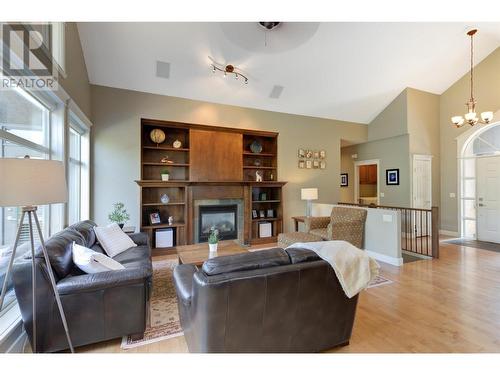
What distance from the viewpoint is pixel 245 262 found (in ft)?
5.13

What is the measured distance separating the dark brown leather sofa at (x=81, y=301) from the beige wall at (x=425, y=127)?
688 cm

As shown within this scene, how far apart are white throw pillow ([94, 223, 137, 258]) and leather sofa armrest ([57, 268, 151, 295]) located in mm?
1157

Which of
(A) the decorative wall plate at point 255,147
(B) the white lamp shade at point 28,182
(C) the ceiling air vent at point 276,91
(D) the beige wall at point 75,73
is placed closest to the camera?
(B) the white lamp shade at point 28,182

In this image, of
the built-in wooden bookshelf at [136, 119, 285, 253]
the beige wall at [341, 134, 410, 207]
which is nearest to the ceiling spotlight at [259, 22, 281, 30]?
the built-in wooden bookshelf at [136, 119, 285, 253]

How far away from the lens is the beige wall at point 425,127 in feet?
20.2

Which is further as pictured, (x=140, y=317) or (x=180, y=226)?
(x=180, y=226)

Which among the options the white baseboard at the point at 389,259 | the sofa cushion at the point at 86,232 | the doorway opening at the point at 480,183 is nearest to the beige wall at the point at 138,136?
the sofa cushion at the point at 86,232

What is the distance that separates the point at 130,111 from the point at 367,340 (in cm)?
503

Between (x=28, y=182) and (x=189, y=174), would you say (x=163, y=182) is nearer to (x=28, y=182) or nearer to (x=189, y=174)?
(x=189, y=174)

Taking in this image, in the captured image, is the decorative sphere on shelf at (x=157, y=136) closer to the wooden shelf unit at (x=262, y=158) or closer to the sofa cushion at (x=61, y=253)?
the wooden shelf unit at (x=262, y=158)

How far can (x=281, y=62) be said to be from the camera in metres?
4.62

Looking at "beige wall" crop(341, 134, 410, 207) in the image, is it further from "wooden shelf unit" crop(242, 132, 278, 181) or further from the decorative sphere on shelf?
the decorative sphere on shelf

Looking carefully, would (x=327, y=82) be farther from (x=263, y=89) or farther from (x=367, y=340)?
(x=367, y=340)

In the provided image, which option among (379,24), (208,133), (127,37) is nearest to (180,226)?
(208,133)
